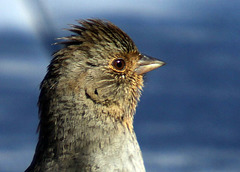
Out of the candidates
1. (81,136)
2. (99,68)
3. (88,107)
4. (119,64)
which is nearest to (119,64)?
(119,64)

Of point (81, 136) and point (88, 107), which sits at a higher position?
point (88, 107)

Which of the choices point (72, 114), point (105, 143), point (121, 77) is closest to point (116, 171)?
point (105, 143)

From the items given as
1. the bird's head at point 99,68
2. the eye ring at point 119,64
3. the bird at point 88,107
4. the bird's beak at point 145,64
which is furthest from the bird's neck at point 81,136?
the bird's beak at point 145,64

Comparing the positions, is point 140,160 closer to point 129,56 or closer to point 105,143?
point 105,143

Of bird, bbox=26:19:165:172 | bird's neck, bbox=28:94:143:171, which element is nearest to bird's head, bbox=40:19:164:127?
bird, bbox=26:19:165:172

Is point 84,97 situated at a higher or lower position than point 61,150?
higher

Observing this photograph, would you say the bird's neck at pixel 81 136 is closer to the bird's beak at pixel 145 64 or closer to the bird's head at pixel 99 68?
the bird's head at pixel 99 68

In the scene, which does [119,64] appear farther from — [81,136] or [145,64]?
[81,136]
